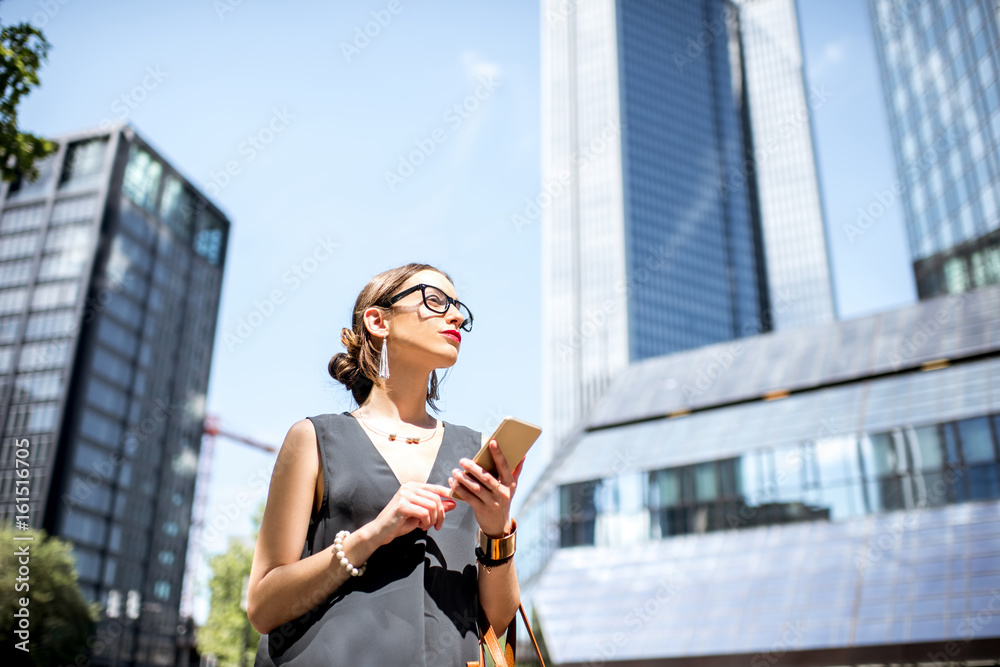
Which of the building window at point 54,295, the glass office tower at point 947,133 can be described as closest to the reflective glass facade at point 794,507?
the glass office tower at point 947,133

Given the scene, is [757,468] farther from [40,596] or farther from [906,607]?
[40,596]

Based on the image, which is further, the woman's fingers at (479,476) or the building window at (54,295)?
the building window at (54,295)

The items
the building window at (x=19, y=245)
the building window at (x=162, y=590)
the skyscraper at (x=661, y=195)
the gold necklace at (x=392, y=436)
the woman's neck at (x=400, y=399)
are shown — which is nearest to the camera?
the gold necklace at (x=392, y=436)

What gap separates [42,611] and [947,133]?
59.1m

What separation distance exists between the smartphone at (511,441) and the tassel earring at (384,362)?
636mm

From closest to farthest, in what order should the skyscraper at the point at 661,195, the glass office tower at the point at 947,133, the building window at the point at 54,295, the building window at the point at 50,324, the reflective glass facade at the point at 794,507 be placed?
1. the reflective glass facade at the point at 794,507
2. the glass office tower at the point at 947,133
3. the building window at the point at 50,324
4. the building window at the point at 54,295
5. the skyscraper at the point at 661,195

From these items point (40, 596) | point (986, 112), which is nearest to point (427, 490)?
point (40, 596)

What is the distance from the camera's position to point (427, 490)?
7.60 ft

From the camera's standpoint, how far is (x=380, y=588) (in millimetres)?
2443

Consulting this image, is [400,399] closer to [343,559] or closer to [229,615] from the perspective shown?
[343,559]

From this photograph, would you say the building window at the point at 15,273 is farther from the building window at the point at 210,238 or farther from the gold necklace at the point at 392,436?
the gold necklace at the point at 392,436

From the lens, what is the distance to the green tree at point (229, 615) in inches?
1265

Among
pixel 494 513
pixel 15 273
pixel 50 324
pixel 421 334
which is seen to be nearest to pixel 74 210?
pixel 15 273

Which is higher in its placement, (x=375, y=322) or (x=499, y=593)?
(x=375, y=322)
